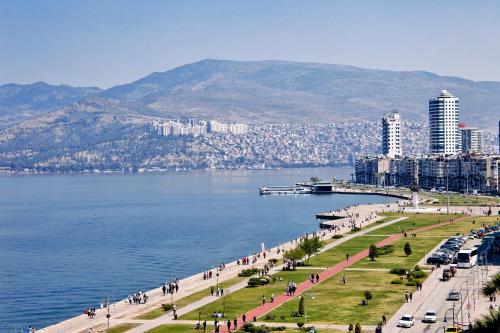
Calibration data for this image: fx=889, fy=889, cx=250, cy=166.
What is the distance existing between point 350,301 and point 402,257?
1083 inches

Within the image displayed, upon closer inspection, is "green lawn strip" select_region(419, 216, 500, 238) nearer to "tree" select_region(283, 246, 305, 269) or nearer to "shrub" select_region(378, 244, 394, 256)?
"shrub" select_region(378, 244, 394, 256)

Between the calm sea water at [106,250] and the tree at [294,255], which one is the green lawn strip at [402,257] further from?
the calm sea water at [106,250]

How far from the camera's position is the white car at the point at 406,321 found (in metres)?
59.4

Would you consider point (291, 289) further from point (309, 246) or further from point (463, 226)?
point (463, 226)

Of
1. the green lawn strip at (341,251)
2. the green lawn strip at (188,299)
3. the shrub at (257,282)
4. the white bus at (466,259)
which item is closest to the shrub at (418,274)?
the white bus at (466,259)

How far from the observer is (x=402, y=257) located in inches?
A: 3782

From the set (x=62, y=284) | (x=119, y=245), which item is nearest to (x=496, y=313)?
(x=62, y=284)

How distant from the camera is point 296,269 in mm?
90312

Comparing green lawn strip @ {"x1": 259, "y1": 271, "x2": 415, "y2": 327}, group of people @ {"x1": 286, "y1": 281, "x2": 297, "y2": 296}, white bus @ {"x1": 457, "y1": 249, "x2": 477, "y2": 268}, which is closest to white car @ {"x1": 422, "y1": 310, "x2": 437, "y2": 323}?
green lawn strip @ {"x1": 259, "y1": 271, "x2": 415, "y2": 327}

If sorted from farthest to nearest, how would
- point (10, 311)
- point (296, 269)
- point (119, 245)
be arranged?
point (119, 245) → point (296, 269) → point (10, 311)

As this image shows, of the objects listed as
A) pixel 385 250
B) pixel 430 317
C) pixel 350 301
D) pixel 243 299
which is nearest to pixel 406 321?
pixel 430 317

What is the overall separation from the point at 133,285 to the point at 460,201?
381 feet

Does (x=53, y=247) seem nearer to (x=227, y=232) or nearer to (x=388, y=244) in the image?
(x=227, y=232)

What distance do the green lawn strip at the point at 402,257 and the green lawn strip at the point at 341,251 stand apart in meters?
3.45
